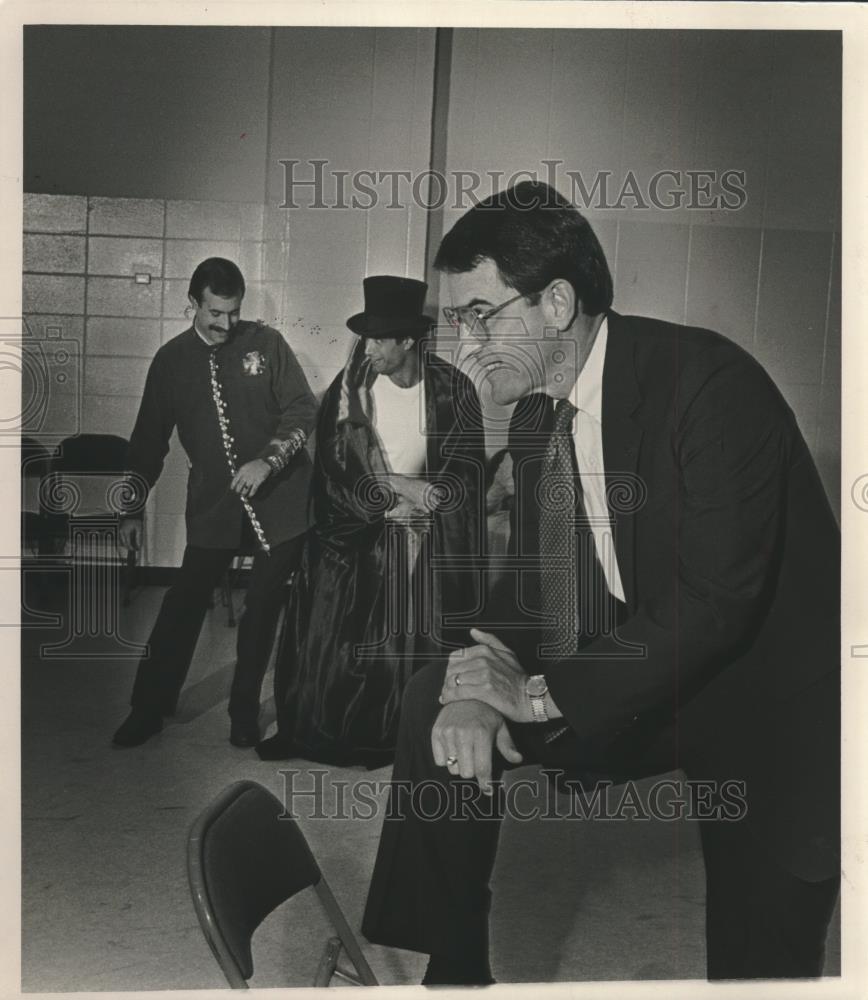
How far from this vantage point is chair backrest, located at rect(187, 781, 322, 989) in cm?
184

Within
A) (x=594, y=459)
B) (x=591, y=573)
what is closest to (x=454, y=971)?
(x=591, y=573)

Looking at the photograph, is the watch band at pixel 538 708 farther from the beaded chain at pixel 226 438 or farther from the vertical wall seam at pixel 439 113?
the vertical wall seam at pixel 439 113

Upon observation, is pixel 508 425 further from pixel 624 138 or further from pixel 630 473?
pixel 624 138

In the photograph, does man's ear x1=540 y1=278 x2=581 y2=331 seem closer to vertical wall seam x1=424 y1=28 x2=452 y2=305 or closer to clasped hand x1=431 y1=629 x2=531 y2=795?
vertical wall seam x1=424 y1=28 x2=452 y2=305

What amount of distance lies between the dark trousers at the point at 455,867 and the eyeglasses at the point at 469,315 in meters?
0.73

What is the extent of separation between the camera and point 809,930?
2.64m

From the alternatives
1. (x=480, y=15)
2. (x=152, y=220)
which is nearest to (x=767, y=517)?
(x=480, y=15)

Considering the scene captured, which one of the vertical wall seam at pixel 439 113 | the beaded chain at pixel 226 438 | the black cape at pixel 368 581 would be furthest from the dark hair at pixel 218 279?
the vertical wall seam at pixel 439 113

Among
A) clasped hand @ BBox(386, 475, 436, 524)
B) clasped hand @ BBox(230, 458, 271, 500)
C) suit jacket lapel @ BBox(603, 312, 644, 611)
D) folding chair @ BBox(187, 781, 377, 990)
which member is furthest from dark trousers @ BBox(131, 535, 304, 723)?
suit jacket lapel @ BBox(603, 312, 644, 611)

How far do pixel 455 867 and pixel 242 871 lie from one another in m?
0.71

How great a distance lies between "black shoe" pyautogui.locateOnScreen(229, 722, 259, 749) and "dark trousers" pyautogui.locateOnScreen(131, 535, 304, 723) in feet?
0.04

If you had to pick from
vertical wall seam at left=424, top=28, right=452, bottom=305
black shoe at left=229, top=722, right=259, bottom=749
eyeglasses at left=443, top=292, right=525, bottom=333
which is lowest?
black shoe at left=229, top=722, right=259, bottom=749

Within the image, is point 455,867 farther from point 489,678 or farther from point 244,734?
point 244,734

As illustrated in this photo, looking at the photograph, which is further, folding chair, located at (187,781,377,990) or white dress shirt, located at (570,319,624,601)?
white dress shirt, located at (570,319,624,601)
